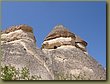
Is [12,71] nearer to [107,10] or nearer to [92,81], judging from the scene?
[92,81]

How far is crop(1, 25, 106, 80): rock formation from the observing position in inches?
201

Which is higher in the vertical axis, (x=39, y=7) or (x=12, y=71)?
(x=39, y=7)

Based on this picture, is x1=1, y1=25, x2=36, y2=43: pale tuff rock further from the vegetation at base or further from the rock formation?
the vegetation at base

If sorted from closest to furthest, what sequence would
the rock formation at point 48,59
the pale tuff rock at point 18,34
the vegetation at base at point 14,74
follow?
the vegetation at base at point 14,74 → the rock formation at point 48,59 → the pale tuff rock at point 18,34

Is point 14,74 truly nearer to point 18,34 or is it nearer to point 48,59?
point 48,59

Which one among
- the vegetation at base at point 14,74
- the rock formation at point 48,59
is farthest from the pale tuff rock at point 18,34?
the vegetation at base at point 14,74

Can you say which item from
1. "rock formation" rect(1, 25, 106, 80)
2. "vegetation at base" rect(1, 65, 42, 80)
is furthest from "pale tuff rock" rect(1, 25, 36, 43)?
"vegetation at base" rect(1, 65, 42, 80)

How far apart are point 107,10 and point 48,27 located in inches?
32.7

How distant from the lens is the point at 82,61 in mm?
5539

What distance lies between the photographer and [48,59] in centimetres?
551

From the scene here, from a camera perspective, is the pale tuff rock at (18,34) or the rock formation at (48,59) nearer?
the rock formation at (48,59)

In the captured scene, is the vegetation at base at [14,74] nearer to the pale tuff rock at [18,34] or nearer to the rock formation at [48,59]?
the rock formation at [48,59]

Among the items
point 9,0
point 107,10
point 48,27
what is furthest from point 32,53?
point 107,10

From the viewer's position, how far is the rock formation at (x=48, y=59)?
5.09 meters
